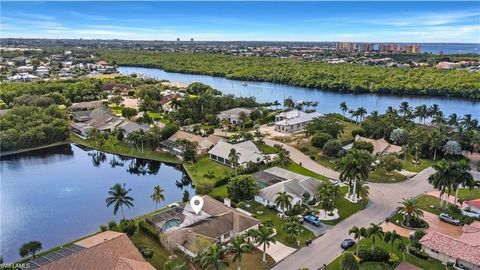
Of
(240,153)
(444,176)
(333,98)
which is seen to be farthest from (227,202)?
(333,98)

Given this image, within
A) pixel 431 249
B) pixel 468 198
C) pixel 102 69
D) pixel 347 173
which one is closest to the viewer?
pixel 431 249

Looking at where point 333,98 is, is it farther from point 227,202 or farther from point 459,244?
point 459,244

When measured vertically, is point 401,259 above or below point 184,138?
below

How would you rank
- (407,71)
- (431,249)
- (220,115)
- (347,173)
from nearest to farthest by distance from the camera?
(431,249)
(347,173)
(220,115)
(407,71)

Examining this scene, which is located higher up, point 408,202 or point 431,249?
point 408,202

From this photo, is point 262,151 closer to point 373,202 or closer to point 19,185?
point 373,202

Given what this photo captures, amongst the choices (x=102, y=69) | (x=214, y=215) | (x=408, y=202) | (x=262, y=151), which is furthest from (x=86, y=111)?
(x=102, y=69)
